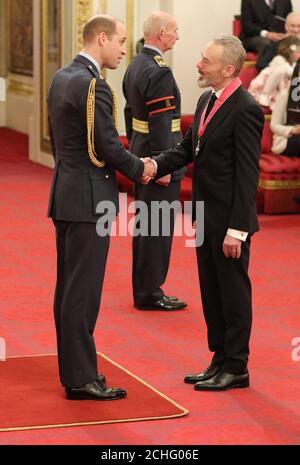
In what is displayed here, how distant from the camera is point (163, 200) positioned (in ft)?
21.4

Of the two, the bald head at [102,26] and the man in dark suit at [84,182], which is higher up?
the bald head at [102,26]

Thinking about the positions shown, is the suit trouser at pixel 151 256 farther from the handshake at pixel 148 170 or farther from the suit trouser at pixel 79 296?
the suit trouser at pixel 79 296

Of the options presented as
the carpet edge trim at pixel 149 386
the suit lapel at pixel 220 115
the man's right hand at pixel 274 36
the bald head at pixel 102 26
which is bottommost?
the carpet edge trim at pixel 149 386

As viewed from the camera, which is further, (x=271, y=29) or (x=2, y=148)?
(x=2, y=148)

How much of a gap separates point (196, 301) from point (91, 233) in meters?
2.13

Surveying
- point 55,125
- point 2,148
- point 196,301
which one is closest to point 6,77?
point 2,148

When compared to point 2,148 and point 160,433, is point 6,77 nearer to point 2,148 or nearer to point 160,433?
point 2,148

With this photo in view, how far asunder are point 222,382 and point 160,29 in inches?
91.9

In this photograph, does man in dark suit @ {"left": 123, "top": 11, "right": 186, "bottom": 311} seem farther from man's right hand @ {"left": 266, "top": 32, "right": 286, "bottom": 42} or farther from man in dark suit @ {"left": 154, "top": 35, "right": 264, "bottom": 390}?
man's right hand @ {"left": 266, "top": 32, "right": 286, "bottom": 42}

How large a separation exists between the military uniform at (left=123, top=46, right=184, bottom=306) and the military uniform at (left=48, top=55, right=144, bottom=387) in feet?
5.18

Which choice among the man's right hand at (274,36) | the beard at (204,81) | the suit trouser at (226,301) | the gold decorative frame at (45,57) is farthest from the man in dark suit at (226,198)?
the gold decorative frame at (45,57)

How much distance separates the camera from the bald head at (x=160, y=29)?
640 centimetres

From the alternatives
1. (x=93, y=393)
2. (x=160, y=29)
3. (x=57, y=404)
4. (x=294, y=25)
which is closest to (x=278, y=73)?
(x=294, y=25)

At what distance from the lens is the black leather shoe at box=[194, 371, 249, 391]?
5.03 meters
